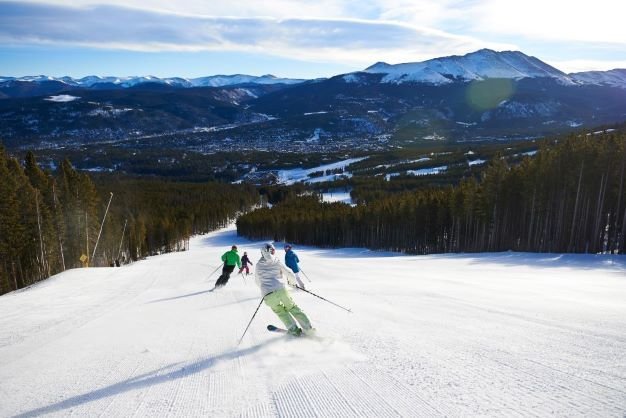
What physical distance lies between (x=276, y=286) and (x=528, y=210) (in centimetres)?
5019

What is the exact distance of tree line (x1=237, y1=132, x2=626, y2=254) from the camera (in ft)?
140

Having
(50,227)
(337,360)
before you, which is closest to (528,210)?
(337,360)

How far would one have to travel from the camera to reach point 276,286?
8586 mm

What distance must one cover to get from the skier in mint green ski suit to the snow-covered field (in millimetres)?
404

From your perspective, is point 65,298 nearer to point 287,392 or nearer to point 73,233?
point 287,392

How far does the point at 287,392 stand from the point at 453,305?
704cm

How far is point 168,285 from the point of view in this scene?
20.5m

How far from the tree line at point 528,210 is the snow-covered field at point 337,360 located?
35756mm

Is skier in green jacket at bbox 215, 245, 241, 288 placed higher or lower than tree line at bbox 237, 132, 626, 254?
lower

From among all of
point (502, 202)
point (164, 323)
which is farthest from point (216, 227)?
point (164, 323)

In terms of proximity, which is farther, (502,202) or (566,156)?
(502,202)

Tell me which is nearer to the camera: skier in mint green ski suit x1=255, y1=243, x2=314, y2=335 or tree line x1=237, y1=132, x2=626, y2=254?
skier in mint green ski suit x1=255, y1=243, x2=314, y2=335

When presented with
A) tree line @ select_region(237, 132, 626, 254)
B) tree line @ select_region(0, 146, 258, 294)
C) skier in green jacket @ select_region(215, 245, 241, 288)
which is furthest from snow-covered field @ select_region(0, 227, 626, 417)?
tree line @ select_region(237, 132, 626, 254)

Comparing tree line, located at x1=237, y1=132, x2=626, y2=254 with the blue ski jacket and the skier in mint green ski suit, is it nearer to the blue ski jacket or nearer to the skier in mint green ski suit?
the blue ski jacket
